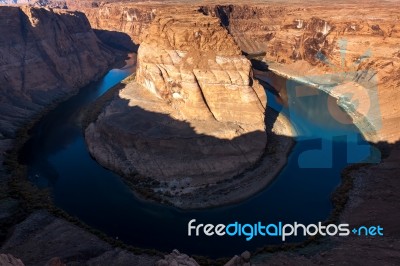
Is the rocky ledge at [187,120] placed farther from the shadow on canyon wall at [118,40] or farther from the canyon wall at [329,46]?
the shadow on canyon wall at [118,40]

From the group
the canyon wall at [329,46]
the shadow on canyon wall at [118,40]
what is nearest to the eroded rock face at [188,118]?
the canyon wall at [329,46]

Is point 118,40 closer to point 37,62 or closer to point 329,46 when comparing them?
point 37,62

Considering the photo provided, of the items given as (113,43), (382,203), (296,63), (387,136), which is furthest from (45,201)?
(113,43)

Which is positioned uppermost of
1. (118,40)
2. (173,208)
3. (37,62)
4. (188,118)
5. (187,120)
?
(118,40)

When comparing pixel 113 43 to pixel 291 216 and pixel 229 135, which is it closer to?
pixel 229 135

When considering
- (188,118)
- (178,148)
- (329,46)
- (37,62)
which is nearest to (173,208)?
(178,148)

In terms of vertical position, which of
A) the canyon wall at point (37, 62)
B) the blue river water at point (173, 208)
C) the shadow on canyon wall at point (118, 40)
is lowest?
the blue river water at point (173, 208)

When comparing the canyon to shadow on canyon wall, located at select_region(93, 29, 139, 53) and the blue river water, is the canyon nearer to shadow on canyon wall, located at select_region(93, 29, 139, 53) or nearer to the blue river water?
the blue river water
